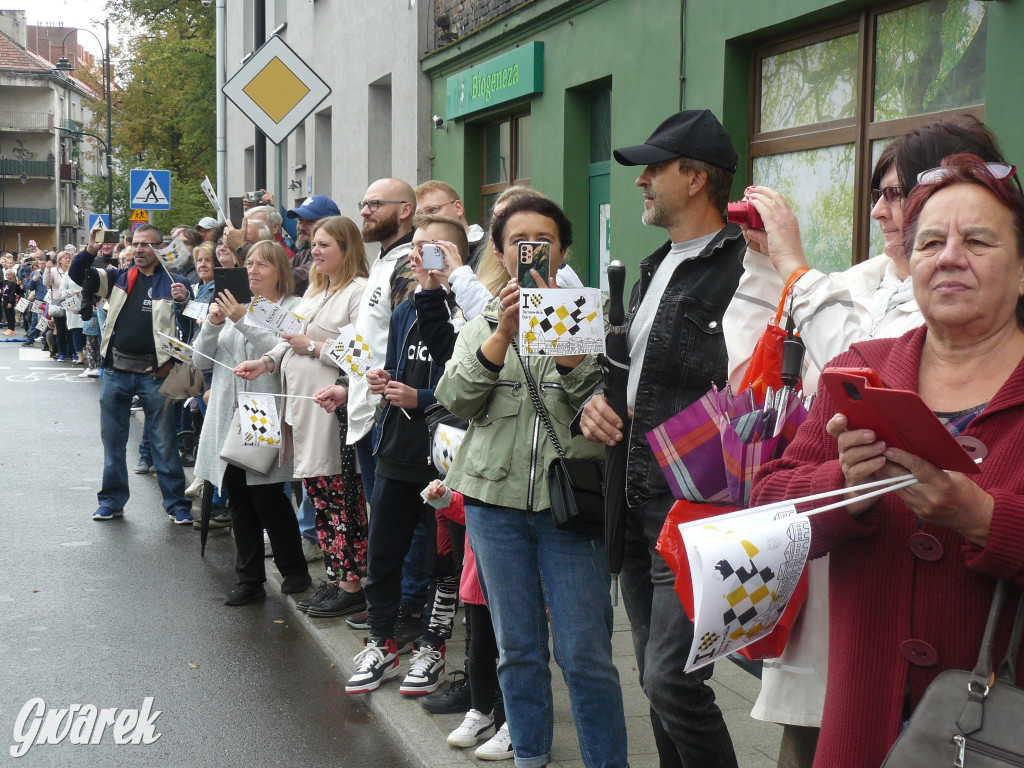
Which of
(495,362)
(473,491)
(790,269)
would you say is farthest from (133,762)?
(790,269)

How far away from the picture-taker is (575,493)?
366 cm

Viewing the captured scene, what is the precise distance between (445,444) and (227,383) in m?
3.18

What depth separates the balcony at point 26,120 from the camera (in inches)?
3351

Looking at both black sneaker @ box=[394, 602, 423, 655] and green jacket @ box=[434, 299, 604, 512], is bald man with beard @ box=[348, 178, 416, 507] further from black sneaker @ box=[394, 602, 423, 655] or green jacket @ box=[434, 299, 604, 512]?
green jacket @ box=[434, 299, 604, 512]

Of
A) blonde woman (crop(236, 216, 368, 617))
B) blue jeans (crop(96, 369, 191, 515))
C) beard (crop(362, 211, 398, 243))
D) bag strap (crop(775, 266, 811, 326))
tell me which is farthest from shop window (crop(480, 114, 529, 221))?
bag strap (crop(775, 266, 811, 326))

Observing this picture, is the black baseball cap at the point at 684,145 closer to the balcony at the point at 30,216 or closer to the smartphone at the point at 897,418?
the smartphone at the point at 897,418

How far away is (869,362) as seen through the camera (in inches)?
91.3

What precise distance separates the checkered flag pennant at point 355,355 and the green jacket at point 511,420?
5.62 feet

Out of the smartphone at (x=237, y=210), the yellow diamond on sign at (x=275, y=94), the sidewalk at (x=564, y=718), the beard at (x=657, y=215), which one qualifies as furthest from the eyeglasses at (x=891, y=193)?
the smartphone at (x=237, y=210)

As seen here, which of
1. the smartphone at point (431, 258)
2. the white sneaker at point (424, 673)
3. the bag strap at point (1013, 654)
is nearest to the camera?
the bag strap at point (1013, 654)

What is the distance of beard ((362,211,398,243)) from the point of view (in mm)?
6035

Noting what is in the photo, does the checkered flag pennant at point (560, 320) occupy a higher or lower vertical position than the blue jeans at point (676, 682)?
higher

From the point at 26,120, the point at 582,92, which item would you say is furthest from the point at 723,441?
the point at 26,120

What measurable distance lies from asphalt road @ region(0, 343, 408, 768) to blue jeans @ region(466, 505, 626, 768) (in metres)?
0.93
